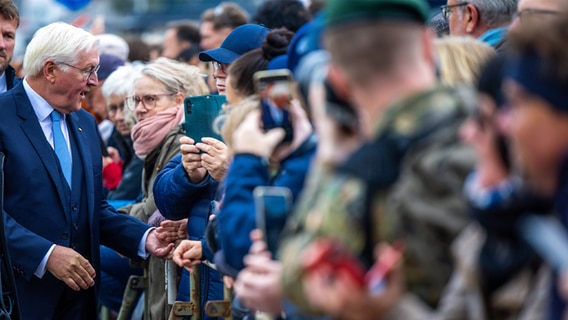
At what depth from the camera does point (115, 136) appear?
854 centimetres

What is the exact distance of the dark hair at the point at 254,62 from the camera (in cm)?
449

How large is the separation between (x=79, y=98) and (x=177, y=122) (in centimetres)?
71

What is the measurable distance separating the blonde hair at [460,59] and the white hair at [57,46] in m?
3.09

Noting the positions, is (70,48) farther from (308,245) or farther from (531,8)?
(308,245)

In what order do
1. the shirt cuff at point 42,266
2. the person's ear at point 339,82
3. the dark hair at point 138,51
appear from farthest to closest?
the dark hair at point 138,51 < the shirt cuff at point 42,266 < the person's ear at point 339,82

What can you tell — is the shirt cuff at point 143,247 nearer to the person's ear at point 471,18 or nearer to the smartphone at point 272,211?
the person's ear at point 471,18

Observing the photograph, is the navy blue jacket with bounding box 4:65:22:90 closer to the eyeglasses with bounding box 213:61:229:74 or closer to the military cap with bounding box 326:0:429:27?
the eyeglasses with bounding box 213:61:229:74

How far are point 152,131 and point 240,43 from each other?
90 cm

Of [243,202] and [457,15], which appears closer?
[243,202]

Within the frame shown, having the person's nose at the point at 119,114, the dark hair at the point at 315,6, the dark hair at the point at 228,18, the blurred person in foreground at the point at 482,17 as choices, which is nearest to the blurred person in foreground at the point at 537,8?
the blurred person in foreground at the point at 482,17

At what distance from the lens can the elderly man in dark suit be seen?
18.8ft

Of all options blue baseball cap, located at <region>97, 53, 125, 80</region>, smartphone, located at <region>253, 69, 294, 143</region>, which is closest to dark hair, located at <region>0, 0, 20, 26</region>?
blue baseball cap, located at <region>97, 53, 125, 80</region>

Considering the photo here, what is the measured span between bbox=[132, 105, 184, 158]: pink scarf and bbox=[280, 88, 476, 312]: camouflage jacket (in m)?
3.93

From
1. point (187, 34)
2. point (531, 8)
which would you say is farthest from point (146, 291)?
point (187, 34)
